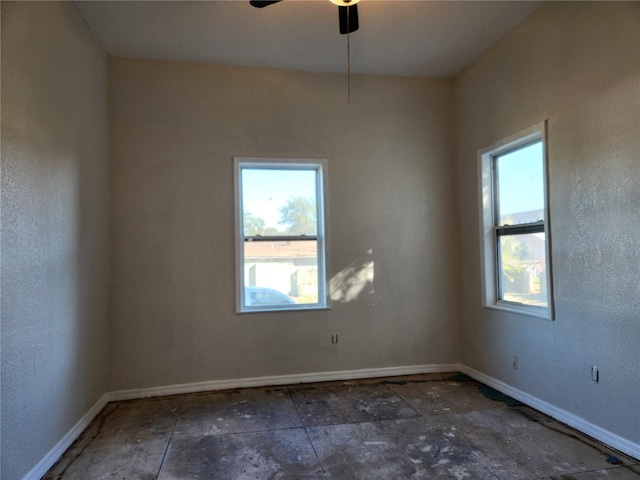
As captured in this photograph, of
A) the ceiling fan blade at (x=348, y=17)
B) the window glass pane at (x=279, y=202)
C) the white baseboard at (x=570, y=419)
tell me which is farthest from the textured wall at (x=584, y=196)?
the window glass pane at (x=279, y=202)

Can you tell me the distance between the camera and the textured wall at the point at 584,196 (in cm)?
250

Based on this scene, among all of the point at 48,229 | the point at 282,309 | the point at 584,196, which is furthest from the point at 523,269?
the point at 48,229

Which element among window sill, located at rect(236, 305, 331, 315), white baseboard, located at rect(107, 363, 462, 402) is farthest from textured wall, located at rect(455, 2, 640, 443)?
window sill, located at rect(236, 305, 331, 315)

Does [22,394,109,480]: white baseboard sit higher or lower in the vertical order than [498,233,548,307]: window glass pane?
lower

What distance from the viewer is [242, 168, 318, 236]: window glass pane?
4098 millimetres

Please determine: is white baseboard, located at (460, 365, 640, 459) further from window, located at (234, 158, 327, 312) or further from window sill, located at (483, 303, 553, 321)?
window, located at (234, 158, 327, 312)

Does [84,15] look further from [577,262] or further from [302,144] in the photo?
[577,262]

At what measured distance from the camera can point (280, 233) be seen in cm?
415

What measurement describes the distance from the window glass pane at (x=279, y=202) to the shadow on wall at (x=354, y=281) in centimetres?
55

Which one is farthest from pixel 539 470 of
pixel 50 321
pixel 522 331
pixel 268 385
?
pixel 50 321

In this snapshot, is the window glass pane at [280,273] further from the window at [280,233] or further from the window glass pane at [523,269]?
the window glass pane at [523,269]

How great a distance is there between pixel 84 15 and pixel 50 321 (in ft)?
7.68

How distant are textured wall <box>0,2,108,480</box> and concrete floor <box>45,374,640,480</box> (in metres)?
0.41

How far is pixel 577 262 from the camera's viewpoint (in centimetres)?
286
